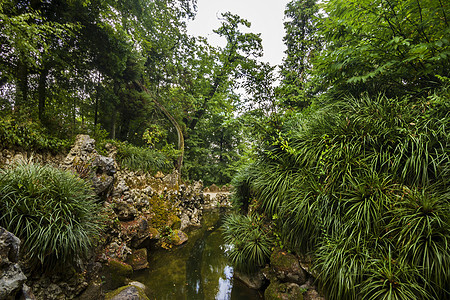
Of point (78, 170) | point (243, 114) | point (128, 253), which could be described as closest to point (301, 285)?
point (243, 114)

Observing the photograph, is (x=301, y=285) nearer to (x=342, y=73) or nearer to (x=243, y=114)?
(x=243, y=114)

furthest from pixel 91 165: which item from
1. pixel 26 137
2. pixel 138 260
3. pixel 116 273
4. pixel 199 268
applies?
pixel 199 268

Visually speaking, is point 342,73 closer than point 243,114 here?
Yes

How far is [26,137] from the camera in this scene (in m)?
3.98

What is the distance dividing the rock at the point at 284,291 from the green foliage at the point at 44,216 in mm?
3305

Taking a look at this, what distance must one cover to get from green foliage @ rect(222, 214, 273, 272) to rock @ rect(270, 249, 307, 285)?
1.08 ft

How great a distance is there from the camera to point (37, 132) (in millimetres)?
4246

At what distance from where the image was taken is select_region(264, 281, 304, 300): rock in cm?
306

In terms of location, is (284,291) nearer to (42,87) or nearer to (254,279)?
(254,279)

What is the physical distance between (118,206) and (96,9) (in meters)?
6.10

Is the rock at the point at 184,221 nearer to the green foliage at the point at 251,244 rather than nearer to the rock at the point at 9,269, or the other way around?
the green foliage at the point at 251,244

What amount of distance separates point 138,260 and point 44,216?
2563 mm

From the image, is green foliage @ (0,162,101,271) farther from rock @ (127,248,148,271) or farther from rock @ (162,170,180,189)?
rock @ (162,170,180,189)

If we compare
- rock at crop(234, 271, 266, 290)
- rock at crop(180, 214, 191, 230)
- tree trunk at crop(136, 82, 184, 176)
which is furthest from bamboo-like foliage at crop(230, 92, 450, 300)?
tree trunk at crop(136, 82, 184, 176)
